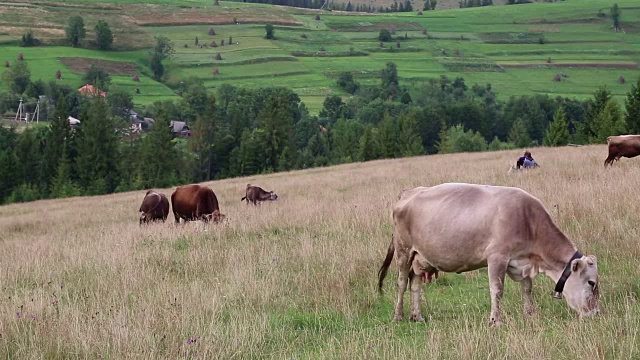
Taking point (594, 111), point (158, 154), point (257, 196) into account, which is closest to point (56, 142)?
point (158, 154)

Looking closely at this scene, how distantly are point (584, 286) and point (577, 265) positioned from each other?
241 millimetres

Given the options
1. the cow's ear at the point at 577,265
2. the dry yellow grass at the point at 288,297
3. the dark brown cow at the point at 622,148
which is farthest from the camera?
the dark brown cow at the point at 622,148

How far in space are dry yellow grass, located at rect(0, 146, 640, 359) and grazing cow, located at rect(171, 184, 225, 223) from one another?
3.87m

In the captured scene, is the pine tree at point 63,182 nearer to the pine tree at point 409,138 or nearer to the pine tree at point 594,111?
the pine tree at point 409,138

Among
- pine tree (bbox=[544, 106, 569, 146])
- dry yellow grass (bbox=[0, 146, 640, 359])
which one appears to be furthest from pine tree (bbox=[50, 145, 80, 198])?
dry yellow grass (bbox=[0, 146, 640, 359])

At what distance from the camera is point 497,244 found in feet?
24.1

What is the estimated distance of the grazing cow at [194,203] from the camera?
20.0 meters

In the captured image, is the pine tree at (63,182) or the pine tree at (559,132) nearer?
the pine tree at (63,182)

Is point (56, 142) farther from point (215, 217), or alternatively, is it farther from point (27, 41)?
point (27, 41)

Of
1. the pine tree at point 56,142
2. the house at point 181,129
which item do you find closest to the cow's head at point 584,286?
the pine tree at point 56,142

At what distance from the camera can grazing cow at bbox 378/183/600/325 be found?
23.8ft

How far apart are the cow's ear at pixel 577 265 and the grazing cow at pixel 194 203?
1341 centimetres

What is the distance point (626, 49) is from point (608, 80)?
33.4 meters

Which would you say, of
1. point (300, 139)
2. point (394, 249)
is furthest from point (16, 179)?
point (394, 249)
